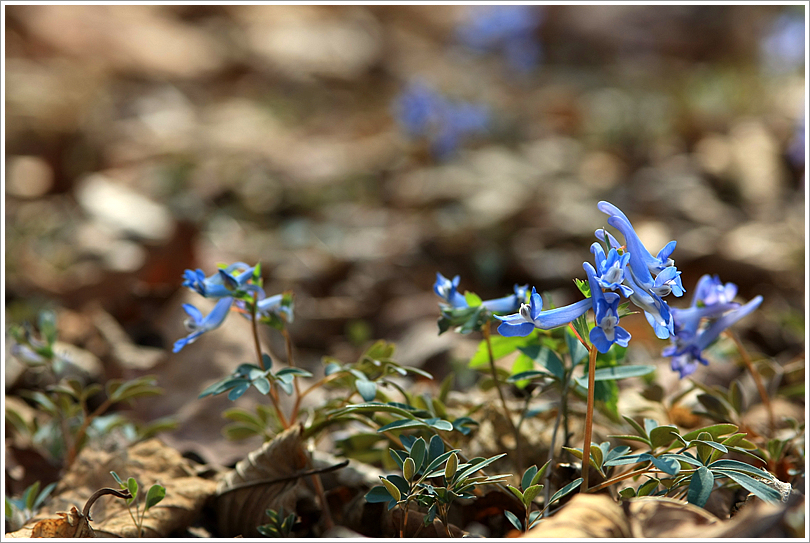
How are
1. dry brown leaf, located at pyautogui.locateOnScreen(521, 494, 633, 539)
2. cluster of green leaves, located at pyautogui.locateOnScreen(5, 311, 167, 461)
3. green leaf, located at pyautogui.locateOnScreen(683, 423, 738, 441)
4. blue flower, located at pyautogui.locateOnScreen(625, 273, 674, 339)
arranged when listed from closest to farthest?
dry brown leaf, located at pyautogui.locateOnScreen(521, 494, 633, 539) → blue flower, located at pyautogui.locateOnScreen(625, 273, 674, 339) → green leaf, located at pyautogui.locateOnScreen(683, 423, 738, 441) → cluster of green leaves, located at pyautogui.locateOnScreen(5, 311, 167, 461)

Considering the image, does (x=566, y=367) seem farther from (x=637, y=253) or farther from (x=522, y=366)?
(x=637, y=253)

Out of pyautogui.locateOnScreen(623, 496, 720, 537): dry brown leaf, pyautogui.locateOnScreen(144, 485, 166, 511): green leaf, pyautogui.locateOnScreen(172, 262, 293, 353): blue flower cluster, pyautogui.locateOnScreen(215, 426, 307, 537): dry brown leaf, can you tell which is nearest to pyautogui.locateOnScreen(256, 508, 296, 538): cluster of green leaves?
pyautogui.locateOnScreen(215, 426, 307, 537): dry brown leaf

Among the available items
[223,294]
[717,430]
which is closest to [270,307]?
[223,294]

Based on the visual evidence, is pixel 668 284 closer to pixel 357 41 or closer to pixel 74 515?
pixel 74 515

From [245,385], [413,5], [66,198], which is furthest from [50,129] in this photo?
[413,5]

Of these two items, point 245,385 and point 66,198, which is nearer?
point 245,385

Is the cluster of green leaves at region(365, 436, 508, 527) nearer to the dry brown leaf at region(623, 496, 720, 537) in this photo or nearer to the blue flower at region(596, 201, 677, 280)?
the dry brown leaf at region(623, 496, 720, 537)

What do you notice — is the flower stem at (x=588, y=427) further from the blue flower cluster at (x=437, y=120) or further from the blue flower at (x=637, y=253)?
the blue flower cluster at (x=437, y=120)
